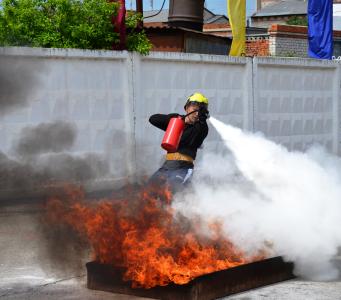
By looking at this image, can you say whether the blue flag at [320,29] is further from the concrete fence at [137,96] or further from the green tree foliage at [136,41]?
the green tree foliage at [136,41]

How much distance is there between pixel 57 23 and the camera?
1082 cm

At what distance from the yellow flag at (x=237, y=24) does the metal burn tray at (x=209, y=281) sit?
7.77 metres

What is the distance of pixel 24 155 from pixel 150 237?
11.9 feet

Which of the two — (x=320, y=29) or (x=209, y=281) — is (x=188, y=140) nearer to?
(x=209, y=281)

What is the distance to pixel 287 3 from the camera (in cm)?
6044

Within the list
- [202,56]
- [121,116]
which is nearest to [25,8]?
[121,116]

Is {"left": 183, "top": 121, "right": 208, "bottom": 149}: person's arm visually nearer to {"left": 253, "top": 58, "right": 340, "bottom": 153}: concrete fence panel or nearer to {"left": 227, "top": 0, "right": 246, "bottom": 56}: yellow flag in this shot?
{"left": 253, "top": 58, "right": 340, "bottom": 153}: concrete fence panel

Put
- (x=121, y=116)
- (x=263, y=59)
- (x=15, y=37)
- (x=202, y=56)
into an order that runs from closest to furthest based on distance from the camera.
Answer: (x=15, y=37) → (x=121, y=116) → (x=202, y=56) → (x=263, y=59)

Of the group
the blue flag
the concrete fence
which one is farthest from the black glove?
the blue flag

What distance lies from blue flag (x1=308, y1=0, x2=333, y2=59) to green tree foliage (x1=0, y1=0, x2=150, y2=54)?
20.9 ft

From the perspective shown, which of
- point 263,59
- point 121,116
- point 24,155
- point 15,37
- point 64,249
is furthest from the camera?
point 263,59

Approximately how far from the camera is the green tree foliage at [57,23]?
34.9 feet

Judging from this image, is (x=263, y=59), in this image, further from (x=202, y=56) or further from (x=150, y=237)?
(x=150, y=237)

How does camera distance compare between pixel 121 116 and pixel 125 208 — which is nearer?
pixel 125 208
